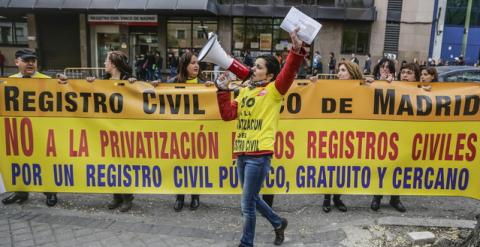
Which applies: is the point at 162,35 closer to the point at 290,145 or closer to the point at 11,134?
the point at 11,134

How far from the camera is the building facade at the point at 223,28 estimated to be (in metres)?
26.3

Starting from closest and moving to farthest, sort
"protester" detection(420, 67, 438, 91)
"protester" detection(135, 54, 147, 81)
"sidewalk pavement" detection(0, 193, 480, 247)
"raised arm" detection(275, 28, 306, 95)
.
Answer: "raised arm" detection(275, 28, 306, 95) → "sidewalk pavement" detection(0, 193, 480, 247) → "protester" detection(420, 67, 438, 91) → "protester" detection(135, 54, 147, 81)

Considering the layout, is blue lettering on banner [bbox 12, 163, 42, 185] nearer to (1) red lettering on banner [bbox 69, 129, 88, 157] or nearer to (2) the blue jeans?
(1) red lettering on banner [bbox 69, 129, 88, 157]

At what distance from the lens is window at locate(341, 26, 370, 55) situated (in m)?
27.2

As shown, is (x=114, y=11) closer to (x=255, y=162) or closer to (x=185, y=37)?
(x=185, y=37)

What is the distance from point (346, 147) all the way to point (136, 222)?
254cm

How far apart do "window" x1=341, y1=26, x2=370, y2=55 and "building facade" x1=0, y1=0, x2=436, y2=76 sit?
59 millimetres

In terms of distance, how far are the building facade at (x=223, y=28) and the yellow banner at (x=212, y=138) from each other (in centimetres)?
2103

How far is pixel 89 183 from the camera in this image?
5223mm

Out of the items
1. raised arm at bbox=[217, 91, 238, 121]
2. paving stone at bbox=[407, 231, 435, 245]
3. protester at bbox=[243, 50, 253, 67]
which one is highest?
raised arm at bbox=[217, 91, 238, 121]

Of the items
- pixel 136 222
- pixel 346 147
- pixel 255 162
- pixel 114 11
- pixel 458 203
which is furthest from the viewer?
pixel 114 11

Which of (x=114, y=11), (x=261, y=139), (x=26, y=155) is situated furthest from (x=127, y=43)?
(x=261, y=139)

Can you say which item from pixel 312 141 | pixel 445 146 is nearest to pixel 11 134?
pixel 312 141

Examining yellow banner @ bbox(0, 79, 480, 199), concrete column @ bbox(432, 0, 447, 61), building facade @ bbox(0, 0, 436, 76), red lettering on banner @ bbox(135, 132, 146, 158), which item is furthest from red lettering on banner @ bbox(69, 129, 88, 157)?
concrete column @ bbox(432, 0, 447, 61)
